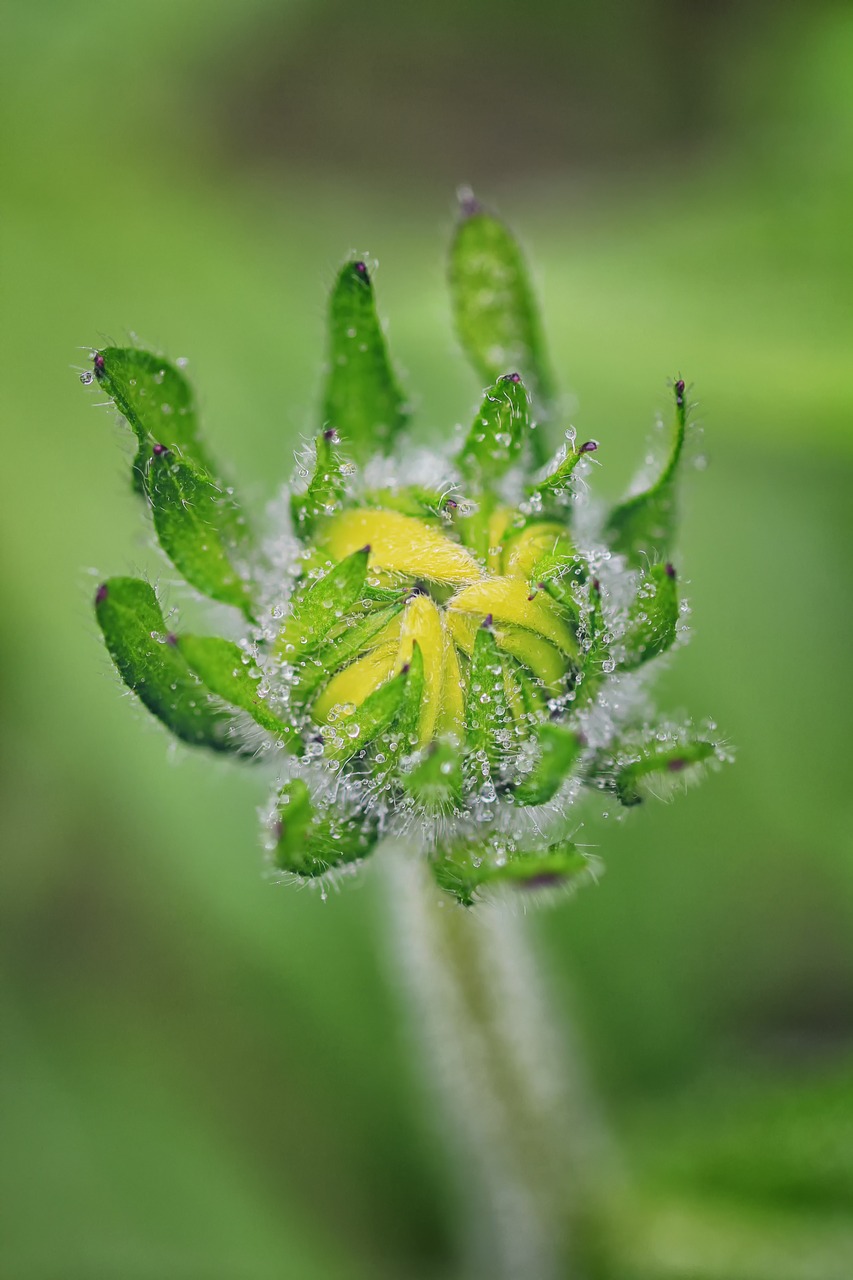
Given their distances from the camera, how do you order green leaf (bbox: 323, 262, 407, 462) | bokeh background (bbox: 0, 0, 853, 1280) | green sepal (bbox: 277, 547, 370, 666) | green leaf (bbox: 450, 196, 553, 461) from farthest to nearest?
1. bokeh background (bbox: 0, 0, 853, 1280)
2. green leaf (bbox: 450, 196, 553, 461)
3. green leaf (bbox: 323, 262, 407, 462)
4. green sepal (bbox: 277, 547, 370, 666)

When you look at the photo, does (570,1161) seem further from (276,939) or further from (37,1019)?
(37,1019)

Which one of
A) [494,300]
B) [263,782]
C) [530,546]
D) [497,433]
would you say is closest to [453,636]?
[530,546]

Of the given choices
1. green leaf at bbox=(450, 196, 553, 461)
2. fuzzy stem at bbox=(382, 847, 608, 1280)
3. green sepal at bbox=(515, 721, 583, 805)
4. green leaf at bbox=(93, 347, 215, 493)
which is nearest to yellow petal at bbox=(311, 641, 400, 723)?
green sepal at bbox=(515, 721, 583, 805)

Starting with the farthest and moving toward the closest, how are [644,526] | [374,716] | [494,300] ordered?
[494,300] < [644,526] < [374,716]

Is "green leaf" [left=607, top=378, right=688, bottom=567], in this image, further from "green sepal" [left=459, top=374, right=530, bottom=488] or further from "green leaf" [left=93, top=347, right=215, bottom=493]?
"green leaf" [left=93, top=347, right=215, bottom=493]

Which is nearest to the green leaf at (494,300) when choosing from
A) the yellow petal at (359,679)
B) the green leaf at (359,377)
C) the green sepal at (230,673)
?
the green leaf at (359,377)

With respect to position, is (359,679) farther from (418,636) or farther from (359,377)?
(359,377)
